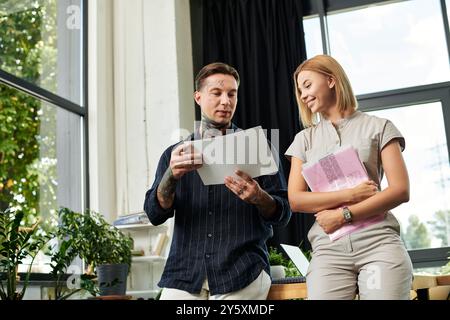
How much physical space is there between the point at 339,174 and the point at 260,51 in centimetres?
329

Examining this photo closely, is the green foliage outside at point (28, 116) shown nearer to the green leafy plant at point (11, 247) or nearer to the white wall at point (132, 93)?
the white wall at point (132, 93)

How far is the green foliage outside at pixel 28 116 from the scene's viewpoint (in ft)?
11.4

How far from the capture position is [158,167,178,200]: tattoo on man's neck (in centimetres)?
167

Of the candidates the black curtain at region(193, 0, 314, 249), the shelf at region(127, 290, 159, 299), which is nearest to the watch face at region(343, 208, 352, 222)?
the shelf at region(127, 290, 159, 299)

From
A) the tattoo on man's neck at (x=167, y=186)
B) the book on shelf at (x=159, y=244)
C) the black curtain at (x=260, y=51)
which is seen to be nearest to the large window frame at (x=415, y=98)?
the black curtain at (x=260, y=51)

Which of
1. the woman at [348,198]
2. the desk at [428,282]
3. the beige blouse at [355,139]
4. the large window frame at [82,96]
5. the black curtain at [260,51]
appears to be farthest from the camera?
the black curtain at [260,51]

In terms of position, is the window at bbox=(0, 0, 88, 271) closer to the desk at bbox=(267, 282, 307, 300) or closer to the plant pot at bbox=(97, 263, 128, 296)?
the plant pot at bbox=(97, 263, 128, 296)

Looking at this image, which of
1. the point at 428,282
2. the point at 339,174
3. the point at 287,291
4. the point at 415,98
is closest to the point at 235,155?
the point at 339,174

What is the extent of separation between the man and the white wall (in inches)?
99.1

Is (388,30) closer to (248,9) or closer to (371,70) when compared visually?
(371,70)

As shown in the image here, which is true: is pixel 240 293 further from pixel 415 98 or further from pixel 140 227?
pixel 415 98

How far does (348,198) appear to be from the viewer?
1457 mm

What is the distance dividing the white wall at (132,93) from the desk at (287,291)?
2632 mm
